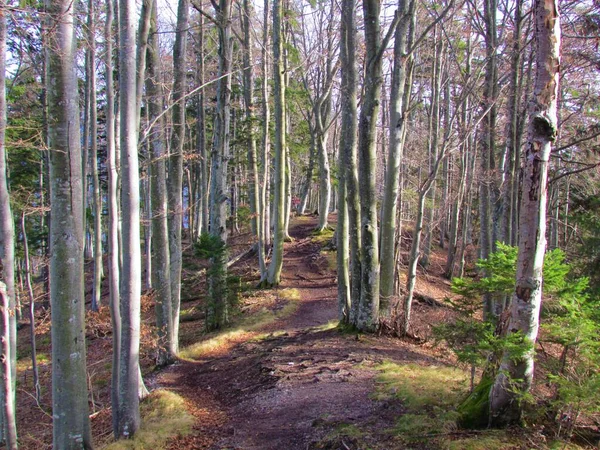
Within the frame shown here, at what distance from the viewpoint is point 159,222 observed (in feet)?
29.9

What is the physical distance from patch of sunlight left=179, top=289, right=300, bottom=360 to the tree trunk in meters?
8.21

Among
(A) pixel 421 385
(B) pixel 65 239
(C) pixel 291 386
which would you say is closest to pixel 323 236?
(C) pixel 291 386

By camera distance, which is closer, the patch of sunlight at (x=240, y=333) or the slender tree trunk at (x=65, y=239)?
the slender tree trunk at (x=65, y=239)

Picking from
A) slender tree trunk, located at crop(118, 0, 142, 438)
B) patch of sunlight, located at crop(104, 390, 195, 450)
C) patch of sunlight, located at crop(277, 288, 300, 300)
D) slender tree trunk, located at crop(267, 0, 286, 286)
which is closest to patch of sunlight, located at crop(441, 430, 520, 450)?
patch of sunlight, located at crop(104, 390, 195, 450)

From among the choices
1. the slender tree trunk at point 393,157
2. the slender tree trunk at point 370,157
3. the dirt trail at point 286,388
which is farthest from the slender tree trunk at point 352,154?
the dirt trail at point 286,388

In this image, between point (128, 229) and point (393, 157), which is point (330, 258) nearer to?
point (393, 157)

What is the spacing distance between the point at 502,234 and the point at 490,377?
19.9 feet

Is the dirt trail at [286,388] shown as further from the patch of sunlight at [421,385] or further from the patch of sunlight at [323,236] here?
the patch of sunlight at [323,236]

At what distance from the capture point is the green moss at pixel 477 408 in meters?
4.23

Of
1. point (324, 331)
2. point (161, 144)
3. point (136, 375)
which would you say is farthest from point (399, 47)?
point (136, 375)

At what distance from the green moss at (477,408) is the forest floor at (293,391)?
144 millimetres

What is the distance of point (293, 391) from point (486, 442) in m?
3.60

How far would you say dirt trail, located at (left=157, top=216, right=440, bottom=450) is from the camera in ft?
18.1

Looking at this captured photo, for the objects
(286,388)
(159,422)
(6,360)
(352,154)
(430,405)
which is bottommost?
(159,422)
